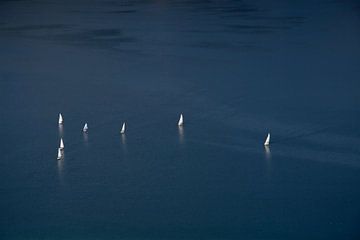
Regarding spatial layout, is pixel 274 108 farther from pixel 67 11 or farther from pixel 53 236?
pixel 67 11

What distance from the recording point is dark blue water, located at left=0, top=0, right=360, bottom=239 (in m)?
8.84

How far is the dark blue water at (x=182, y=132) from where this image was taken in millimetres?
8836

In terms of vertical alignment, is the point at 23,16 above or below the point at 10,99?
above

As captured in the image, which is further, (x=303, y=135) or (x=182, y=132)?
(x=182, y=132)

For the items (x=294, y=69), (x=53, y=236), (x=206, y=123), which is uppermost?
(x=294, y=69)

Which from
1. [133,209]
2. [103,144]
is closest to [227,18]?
[103,144]

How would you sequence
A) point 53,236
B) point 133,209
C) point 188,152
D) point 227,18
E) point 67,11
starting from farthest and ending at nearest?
1. point 67,11
2. point 227,18
3. point 188,152
4. point 133,209
5. point 53,236

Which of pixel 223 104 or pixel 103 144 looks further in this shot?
pixel 223 104

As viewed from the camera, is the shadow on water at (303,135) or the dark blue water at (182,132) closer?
the dark blue water at (182,132)

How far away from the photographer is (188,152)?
1100 centimetres

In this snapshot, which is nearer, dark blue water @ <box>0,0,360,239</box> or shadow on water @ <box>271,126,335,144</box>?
dark blue water @ <box>0,0,360,239</box>

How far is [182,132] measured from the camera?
39.0 feet

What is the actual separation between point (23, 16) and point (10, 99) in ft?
37.3

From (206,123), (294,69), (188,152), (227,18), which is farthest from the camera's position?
(227,18)
